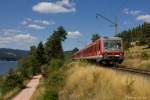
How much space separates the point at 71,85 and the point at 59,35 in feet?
306

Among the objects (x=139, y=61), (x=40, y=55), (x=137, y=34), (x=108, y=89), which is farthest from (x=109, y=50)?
(x=137, y=34)

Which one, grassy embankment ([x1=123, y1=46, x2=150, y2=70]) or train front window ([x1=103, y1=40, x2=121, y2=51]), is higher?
train front window ([x1=103, y1=40, x2=121, y2=51])

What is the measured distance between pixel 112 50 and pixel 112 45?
0.56 metres

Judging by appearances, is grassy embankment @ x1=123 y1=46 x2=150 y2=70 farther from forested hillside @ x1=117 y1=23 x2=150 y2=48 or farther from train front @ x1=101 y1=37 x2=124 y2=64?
forested hillside @ x1=117 y1=23 x2=150 y2=48

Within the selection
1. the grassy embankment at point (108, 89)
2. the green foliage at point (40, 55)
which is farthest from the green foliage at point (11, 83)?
the green foliage at point (40, 55)

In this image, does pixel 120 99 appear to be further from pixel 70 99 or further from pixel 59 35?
pixel 59 35

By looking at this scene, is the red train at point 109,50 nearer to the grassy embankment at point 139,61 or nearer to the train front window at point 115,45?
the train front window at point 115,45

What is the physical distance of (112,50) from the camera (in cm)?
3331

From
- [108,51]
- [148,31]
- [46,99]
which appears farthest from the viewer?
[148,31]

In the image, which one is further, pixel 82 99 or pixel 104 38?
pixel 104 38

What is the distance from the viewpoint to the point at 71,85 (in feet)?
64.3

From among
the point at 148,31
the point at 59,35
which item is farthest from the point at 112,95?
the point at 148,31

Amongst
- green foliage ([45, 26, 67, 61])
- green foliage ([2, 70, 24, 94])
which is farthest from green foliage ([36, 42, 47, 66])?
green foliage ([2, 70, 24, 94])

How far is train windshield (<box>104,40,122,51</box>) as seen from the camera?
109ft
